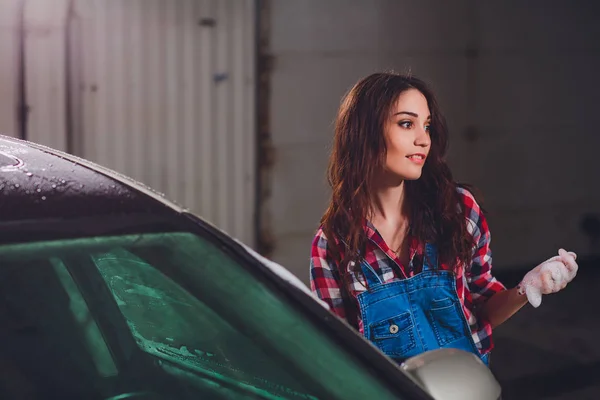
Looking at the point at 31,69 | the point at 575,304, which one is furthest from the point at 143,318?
the point at 575,304

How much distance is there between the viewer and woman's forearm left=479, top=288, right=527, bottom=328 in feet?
9.64

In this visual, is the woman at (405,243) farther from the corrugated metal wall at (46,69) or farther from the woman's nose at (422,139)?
the corrugated metal wall at (46,69)

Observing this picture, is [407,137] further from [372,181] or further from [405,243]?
[405,243]

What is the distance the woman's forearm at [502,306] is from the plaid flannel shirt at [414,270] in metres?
0.03

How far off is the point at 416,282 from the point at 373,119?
0.51 meters

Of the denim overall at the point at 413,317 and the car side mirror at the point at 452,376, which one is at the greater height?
the car side mirror at the point at 452,376

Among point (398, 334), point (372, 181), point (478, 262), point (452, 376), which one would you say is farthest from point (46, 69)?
point (452, 376)

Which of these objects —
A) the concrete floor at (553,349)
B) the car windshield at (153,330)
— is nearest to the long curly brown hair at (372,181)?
the car windshield at (153,330)

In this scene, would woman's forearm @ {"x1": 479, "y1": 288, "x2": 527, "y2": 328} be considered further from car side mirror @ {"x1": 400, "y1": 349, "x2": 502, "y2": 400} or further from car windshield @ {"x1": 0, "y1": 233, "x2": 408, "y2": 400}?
car windshield @ {"x1": 0, "y1": 233, "x2": 408, "y2": 400}

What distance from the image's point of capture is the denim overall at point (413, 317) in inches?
110

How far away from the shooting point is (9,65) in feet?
18.9

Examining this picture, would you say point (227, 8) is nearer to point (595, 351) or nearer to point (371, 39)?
point (371, 39)

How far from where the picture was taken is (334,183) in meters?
3.14

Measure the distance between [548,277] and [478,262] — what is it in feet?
0.98
